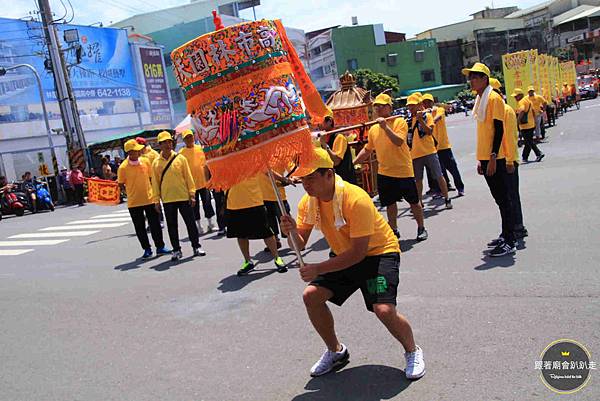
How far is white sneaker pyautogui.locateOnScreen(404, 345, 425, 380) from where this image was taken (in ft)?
12.2

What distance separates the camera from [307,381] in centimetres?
398

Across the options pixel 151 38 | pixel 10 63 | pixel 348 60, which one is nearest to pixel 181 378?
pixel 10 63

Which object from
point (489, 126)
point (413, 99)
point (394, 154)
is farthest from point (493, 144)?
point (413, 99)

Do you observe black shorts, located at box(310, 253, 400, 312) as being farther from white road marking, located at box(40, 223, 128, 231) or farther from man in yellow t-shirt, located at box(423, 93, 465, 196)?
white road marking, located at box(40, 223, 128, 231)

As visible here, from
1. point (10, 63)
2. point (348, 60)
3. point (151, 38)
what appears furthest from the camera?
point (348, 60)

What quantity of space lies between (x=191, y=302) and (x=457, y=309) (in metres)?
2.86

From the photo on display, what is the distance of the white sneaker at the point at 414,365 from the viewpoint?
373cm

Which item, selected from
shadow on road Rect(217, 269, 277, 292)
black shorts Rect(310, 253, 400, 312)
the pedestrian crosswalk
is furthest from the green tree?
black shorts Rect(310, 253, 400, 312)

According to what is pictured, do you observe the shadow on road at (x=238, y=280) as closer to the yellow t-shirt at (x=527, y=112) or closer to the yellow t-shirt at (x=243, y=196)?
the yellow t-shirt at (x=243, y=196)

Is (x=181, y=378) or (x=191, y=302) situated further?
(x=191, y=302)

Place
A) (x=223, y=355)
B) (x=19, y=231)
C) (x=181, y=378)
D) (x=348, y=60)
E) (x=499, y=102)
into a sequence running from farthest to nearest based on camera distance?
(x=348, y=60)
(x=19, y=231)
(x=499, y=102)
(x=223, y=355)
(x=181, y=378)

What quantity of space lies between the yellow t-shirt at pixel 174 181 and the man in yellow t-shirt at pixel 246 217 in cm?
146

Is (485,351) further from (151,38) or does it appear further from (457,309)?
(151,38)

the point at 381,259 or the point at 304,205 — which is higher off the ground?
the point at 304,205
